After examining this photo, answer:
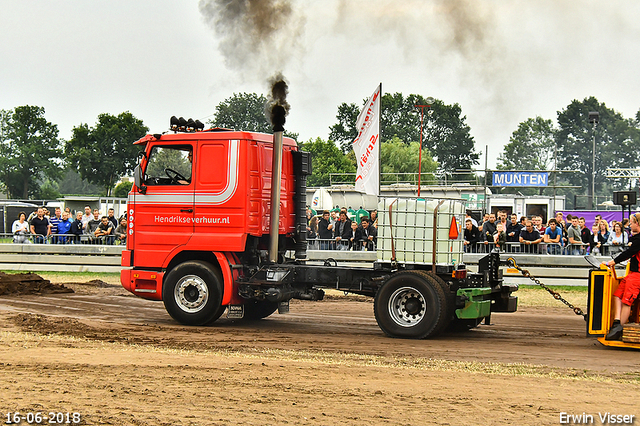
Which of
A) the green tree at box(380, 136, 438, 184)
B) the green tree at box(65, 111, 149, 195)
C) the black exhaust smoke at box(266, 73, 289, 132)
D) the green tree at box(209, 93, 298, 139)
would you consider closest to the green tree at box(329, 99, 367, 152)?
the green tree at box(380, 136, 438, 184)

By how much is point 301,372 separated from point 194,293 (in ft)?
14.7

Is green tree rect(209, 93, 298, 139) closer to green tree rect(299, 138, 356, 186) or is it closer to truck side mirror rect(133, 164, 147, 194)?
truck side mirror rect(133, 164, 147, 194)

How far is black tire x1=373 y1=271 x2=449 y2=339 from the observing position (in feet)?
34.4

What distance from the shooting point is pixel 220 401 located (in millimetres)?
6621

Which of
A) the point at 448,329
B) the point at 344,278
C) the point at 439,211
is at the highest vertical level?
the point at 439,211

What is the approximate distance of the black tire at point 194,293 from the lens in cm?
1184

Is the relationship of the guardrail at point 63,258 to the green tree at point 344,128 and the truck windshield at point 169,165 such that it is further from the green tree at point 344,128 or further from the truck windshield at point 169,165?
the green tree at point 344,128

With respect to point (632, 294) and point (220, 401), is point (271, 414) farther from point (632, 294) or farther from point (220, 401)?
point (632, 294)

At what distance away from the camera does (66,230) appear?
21562mm

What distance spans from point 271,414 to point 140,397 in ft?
4.27

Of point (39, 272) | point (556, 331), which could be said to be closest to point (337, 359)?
point (556, 331)

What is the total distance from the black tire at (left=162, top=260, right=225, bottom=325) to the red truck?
0.02 meters

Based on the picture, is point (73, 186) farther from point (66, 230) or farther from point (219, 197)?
point (219, 197)

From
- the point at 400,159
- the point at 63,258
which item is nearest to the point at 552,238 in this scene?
the point at 63,258
